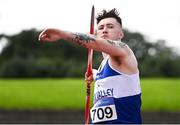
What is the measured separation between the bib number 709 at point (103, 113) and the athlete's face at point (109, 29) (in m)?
0.52

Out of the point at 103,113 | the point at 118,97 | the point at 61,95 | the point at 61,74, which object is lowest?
the point at 61,95

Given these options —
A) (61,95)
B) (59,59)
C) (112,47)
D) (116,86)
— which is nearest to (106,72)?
(116,86)

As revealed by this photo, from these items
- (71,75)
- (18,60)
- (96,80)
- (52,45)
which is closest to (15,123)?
(96,80)

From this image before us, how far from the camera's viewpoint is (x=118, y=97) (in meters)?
5.04

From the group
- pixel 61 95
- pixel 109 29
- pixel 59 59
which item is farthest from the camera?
pixel 59 59

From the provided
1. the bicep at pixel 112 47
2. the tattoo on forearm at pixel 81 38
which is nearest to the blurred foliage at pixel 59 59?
the bicep at pixel 112 47

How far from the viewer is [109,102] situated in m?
5.05

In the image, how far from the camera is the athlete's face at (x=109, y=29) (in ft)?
16.7

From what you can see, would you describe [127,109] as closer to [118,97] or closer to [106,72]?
[118,97]

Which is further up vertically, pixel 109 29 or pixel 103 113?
pixel 109 29

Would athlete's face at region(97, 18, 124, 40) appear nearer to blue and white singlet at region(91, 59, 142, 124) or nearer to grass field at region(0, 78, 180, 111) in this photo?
blue and white singlet at region(91, 59, 142, 124)

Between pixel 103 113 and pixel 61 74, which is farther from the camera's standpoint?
Answer: pixel 61 74

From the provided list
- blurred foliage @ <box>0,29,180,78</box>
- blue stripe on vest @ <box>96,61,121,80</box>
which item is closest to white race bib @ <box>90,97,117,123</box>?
blue stripe on vest @ <box>96,61,121,80</box>

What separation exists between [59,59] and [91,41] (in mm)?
40816
